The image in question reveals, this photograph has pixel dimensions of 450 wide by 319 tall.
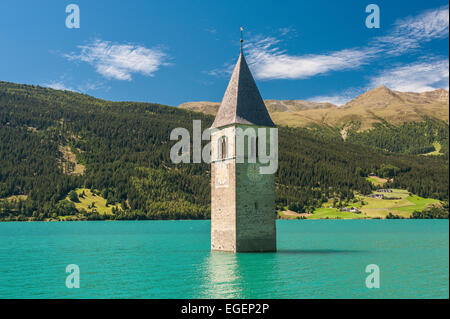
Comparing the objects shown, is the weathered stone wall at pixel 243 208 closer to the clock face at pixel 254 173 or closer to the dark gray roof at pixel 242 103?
the clock face at pixel 254 173

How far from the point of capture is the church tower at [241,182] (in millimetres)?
44312

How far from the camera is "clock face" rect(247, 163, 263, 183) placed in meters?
44.9

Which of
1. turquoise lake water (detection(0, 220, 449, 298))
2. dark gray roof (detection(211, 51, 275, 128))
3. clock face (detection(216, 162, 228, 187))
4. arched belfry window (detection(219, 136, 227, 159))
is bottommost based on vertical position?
turquoise lake water (detection(0, 220, 449, 298))

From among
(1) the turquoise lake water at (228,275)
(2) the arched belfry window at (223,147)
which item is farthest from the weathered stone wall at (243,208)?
(1) the turquoise lake water at (228,275)

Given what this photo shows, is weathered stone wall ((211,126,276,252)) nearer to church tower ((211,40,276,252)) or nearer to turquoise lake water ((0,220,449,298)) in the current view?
church tower ((211,40,276,252))

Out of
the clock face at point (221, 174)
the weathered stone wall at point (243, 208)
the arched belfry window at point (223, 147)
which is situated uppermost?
the arched belfry window at point (223, 147)

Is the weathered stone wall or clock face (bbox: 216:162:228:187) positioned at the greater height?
clock face (bbox: 216:162:228:187)

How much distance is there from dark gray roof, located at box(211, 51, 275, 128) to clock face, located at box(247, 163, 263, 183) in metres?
3.96

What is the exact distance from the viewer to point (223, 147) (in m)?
47.0

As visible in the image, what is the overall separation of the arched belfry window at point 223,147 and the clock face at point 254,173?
283 centimetres

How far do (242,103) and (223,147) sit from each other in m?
4.48

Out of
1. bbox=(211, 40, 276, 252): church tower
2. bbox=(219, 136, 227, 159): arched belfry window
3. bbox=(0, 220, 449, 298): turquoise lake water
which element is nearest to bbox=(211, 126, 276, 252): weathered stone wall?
bbox=(211, 40, 276, 252): church tower
